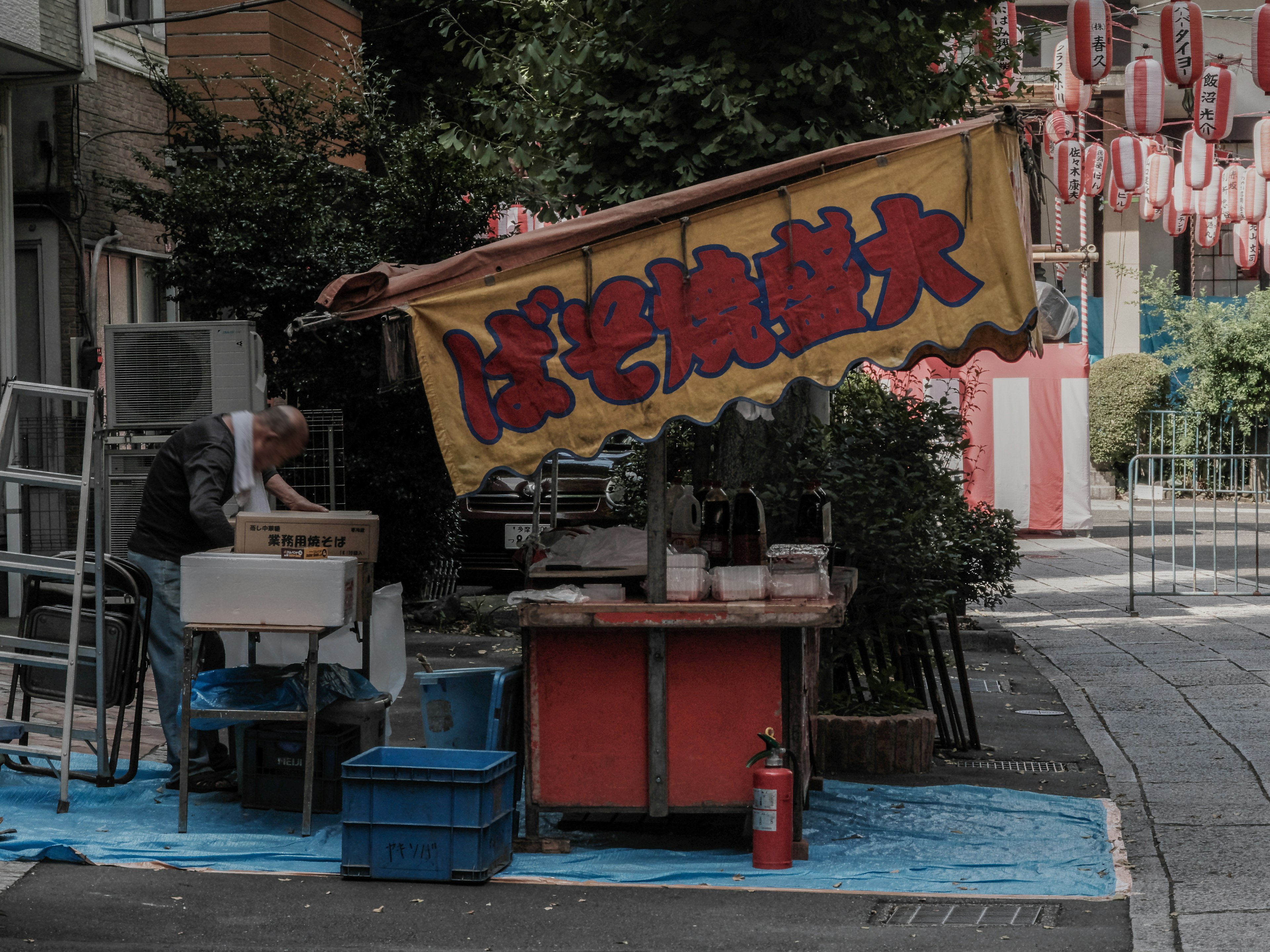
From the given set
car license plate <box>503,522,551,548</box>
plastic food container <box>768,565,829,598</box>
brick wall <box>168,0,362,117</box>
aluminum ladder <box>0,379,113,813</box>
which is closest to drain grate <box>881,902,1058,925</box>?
plastic food container <box>768,565,829,598</box>

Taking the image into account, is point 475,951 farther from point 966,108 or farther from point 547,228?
point 966,108

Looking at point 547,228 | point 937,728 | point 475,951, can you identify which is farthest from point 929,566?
point 475,951

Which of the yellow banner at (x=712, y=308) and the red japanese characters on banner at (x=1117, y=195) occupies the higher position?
the red japanese characters on banner at (x=1117, y=195)

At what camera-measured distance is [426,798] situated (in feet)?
17.8

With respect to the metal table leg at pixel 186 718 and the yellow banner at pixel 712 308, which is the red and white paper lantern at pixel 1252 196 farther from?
the metal table leg at pixel 186 718

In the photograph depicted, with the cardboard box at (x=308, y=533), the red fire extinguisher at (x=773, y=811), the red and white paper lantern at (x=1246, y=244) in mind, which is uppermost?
the red and white paper lantern at (x=1246, y=244)

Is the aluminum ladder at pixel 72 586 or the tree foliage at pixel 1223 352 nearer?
the aluminum ladder at pixel 72 586

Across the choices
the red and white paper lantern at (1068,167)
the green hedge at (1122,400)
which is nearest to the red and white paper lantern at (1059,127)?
the red and white paper lantern at (1068,167)

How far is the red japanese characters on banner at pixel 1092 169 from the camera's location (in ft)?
70.5

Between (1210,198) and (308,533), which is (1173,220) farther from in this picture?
(308,533)

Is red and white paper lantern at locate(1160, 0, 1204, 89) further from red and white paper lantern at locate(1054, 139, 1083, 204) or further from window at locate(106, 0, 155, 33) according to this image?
window at locate(106, 0, 155, 33)

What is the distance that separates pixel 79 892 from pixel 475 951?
5.25 ft

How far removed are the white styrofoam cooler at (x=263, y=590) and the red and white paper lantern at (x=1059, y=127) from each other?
17330 mm

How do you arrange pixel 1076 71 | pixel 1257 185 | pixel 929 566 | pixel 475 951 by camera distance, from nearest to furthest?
pixel 475 951, pixel 929 566, pixel 1076 71, pixel 1257 185
